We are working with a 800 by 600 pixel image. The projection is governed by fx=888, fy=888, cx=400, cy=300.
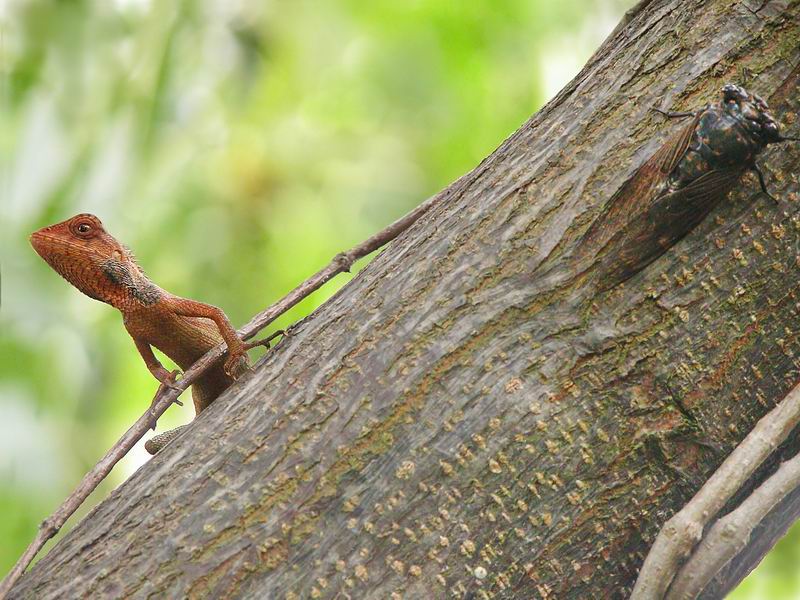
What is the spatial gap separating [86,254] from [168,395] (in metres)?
0.81

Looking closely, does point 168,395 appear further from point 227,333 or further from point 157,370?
point 157,370

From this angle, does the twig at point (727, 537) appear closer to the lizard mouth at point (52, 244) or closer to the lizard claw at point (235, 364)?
the lizard claw at point (235, 364)

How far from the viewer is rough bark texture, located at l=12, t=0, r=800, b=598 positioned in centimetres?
219

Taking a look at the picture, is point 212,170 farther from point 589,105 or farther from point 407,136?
point 589,105

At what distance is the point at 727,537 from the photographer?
6.85ft

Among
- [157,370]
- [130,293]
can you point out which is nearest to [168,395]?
[157,370]

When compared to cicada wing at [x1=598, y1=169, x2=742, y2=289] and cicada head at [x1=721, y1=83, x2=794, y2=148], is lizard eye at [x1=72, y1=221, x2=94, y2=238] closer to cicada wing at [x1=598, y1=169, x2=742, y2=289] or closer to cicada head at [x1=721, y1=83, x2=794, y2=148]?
cicada wing at [x1=598, y1=169, x2=742, y2=289]

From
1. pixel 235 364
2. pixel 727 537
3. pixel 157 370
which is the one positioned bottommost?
pixel 727 537

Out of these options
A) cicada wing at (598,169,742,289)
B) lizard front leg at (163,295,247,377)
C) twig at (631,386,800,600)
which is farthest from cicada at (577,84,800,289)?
lizard front leg at (163,295,247,377)

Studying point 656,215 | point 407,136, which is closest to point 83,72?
point 407,136

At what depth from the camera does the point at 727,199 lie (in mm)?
A: 2264

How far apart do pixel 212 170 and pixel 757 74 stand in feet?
12.1

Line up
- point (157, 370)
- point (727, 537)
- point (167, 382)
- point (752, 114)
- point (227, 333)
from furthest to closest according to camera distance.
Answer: point (157, 370)
point (167, 382)
point (227, 333)
point (752, 114)
point (727, 537)

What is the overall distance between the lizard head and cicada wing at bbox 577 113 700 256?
1956 mm
